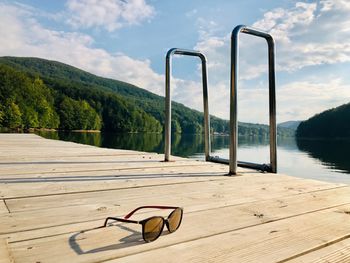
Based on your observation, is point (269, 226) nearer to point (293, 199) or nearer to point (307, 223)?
point (307, 223)

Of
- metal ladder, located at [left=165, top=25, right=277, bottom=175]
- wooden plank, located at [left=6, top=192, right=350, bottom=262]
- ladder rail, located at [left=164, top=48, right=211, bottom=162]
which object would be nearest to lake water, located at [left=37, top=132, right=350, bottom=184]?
ladder rail, located at [left=164, top=48, right=211, bottom=162]

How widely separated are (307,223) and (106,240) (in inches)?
36.9

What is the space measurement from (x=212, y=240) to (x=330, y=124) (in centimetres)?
9408

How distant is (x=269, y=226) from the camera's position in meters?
1.40

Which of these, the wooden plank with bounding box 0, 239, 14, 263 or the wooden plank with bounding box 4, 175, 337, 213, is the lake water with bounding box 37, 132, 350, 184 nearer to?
the wooden plank with bounding box 4, 175, 337, 213

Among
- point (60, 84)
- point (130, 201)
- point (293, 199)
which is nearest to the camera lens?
point (130, 201)

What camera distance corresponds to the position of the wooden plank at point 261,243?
41.3 inches

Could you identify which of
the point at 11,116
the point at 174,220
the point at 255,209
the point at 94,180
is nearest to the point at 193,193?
the point at 255,209

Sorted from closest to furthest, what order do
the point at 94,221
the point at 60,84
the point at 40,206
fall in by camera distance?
the point at 94,221 → the point at 40,206 → the point at 60,84

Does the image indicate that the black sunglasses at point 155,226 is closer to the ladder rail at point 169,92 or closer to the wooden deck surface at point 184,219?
the wooden deck surface at point 184,219

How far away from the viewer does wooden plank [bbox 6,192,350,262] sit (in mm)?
1046

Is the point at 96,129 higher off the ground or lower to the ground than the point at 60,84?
lower

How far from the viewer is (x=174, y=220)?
128 centimetres

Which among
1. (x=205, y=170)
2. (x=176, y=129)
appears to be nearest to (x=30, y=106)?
(x=176, y=129)
